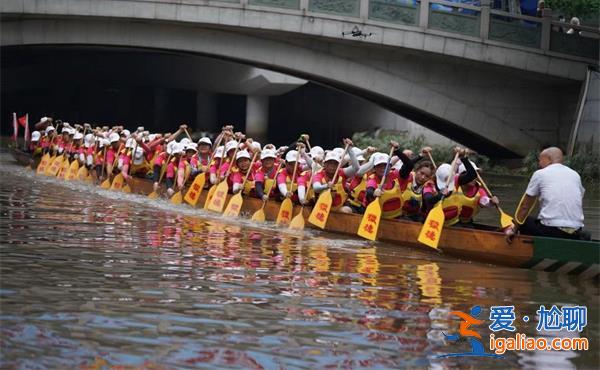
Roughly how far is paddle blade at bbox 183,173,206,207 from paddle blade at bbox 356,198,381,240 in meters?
5.54

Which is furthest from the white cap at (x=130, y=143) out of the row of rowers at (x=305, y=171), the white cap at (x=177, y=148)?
the white cap at (x=177, y=148)

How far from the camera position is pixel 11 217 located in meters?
18.0

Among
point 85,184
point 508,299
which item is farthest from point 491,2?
point 508,299

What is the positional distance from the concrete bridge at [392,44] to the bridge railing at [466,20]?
3cm

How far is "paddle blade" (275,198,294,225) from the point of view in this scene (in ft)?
60.2

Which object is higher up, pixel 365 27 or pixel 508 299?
pixel 365 27

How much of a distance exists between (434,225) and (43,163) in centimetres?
1765

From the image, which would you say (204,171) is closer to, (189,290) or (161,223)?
(161,223)

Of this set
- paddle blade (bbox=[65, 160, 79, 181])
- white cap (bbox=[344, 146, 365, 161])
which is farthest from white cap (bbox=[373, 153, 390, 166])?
paddle blade (bbox=[65, 160, 79, 181])

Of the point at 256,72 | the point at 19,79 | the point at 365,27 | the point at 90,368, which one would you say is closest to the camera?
the point at 90,368

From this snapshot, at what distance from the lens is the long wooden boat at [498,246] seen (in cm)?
1309

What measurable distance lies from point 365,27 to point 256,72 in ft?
43.1

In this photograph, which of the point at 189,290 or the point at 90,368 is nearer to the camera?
the point at 90,368

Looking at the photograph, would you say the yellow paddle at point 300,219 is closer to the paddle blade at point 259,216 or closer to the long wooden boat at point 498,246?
the long wooden boat at point 498,246
